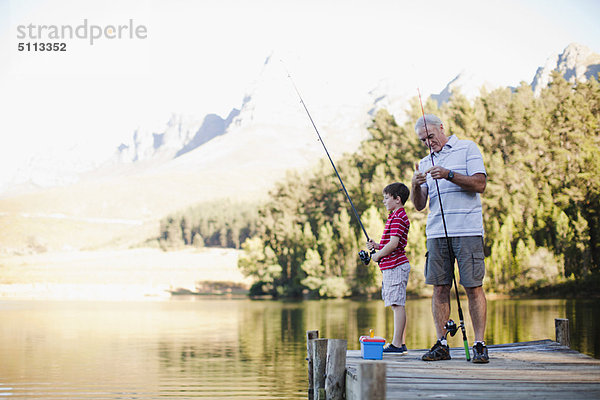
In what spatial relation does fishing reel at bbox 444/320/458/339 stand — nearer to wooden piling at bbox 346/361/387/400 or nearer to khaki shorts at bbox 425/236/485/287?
khaki shorts at bbox 425/236/485/287

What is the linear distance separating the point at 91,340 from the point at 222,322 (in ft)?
23.2

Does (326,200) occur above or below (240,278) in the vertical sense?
above

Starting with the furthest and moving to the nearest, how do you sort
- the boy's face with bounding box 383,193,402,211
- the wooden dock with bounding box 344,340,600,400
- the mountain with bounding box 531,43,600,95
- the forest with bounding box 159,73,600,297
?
the mountain with bounding box 531,43,600,95 < the forest with bounding box 159,73,600,297 < the boy's face with bounding box 383,193,402,211 < the wooden dock with bounding box 344,340,600,400

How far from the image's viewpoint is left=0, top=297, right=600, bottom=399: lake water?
12008 mm

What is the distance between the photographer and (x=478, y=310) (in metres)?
5.82

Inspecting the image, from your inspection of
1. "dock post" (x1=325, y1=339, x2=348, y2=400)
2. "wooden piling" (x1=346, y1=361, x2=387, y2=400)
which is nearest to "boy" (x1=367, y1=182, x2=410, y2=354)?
"dock post" (x1=325, y1=339, x2=348, y2=400)

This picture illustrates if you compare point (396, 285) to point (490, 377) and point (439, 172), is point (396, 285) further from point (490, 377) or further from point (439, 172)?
point (490, 377)

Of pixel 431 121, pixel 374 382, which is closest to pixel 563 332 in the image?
pixel 431 121

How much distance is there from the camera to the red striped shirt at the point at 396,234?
6598 mm

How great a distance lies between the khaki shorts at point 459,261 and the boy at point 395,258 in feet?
2.10

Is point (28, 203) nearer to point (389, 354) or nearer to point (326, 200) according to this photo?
point (326, 200)

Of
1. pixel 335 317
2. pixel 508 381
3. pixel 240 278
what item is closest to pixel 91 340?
pixel 335 317

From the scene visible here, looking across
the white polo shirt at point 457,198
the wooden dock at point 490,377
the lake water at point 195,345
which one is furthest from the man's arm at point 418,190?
the lake water at point 195,345

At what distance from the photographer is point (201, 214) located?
339ft
